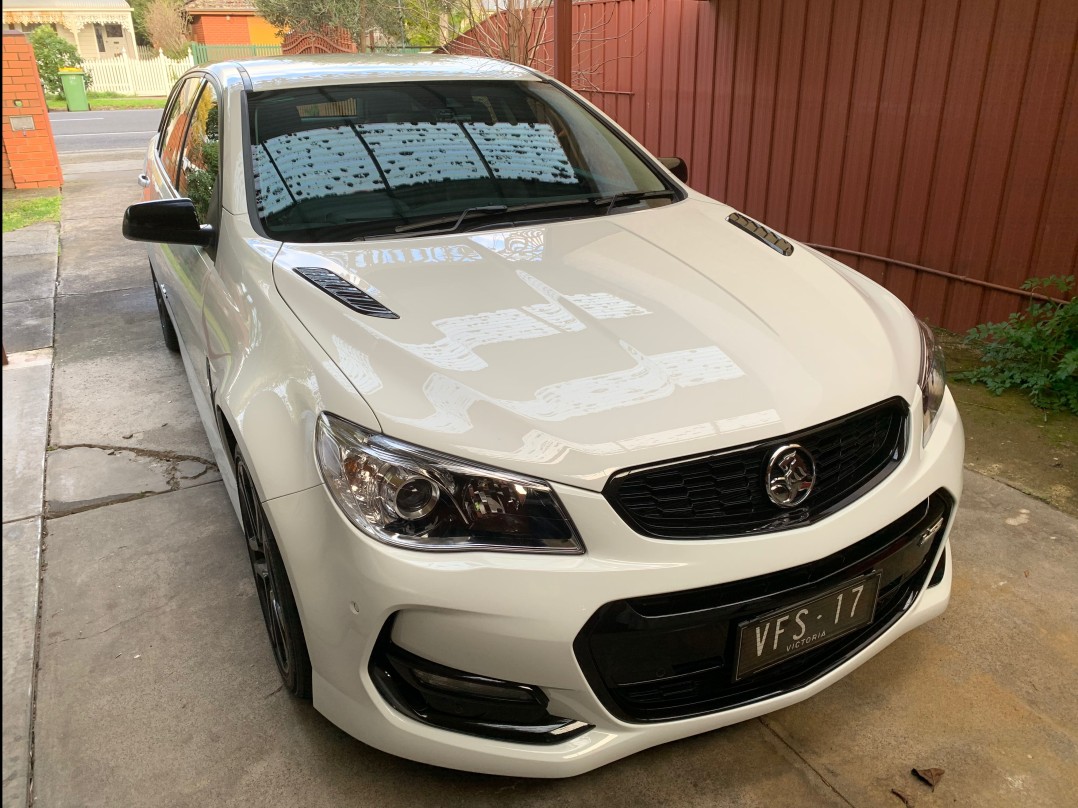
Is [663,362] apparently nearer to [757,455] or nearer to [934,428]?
[757,455]

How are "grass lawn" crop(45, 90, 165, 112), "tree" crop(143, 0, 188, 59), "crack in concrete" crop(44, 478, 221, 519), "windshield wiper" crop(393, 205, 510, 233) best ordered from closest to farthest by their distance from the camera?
"windshield wiper" crop(393, 205, 510, 233)
"crack in concrete" crop(44, 478, 221, 519)
"grass lawn" crop(45, 90, 165, 112)
"tree" crop(143, 0, 188, 59)

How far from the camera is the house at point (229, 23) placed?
3850 centimetres

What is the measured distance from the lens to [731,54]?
19.8 ft

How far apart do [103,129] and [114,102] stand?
32.9 ft

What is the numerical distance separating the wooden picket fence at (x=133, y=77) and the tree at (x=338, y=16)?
29.8 feet

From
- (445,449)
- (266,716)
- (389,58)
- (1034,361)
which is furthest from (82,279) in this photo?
(1034,361)

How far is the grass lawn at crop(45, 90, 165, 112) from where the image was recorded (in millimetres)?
24891

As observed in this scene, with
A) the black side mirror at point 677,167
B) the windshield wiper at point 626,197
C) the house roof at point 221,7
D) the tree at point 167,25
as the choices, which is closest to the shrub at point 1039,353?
the black side mirror at point 677,167

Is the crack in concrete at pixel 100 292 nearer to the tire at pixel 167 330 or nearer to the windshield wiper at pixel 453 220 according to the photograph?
the tire at pixel 167 330

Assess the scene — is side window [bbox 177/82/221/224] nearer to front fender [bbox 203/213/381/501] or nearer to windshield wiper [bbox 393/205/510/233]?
front fender [bbox 203/213/381/501]

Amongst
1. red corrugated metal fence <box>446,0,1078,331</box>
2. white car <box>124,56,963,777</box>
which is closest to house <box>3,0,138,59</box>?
red corrugated metal fence <box>446,0,1078,331</box>

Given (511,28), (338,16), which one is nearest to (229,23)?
(338,16)

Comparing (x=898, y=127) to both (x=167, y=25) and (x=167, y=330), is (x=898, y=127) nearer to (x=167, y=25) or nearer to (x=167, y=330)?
(x=167, y=330)

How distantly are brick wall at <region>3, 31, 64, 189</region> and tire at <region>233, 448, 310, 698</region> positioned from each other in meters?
8.66
